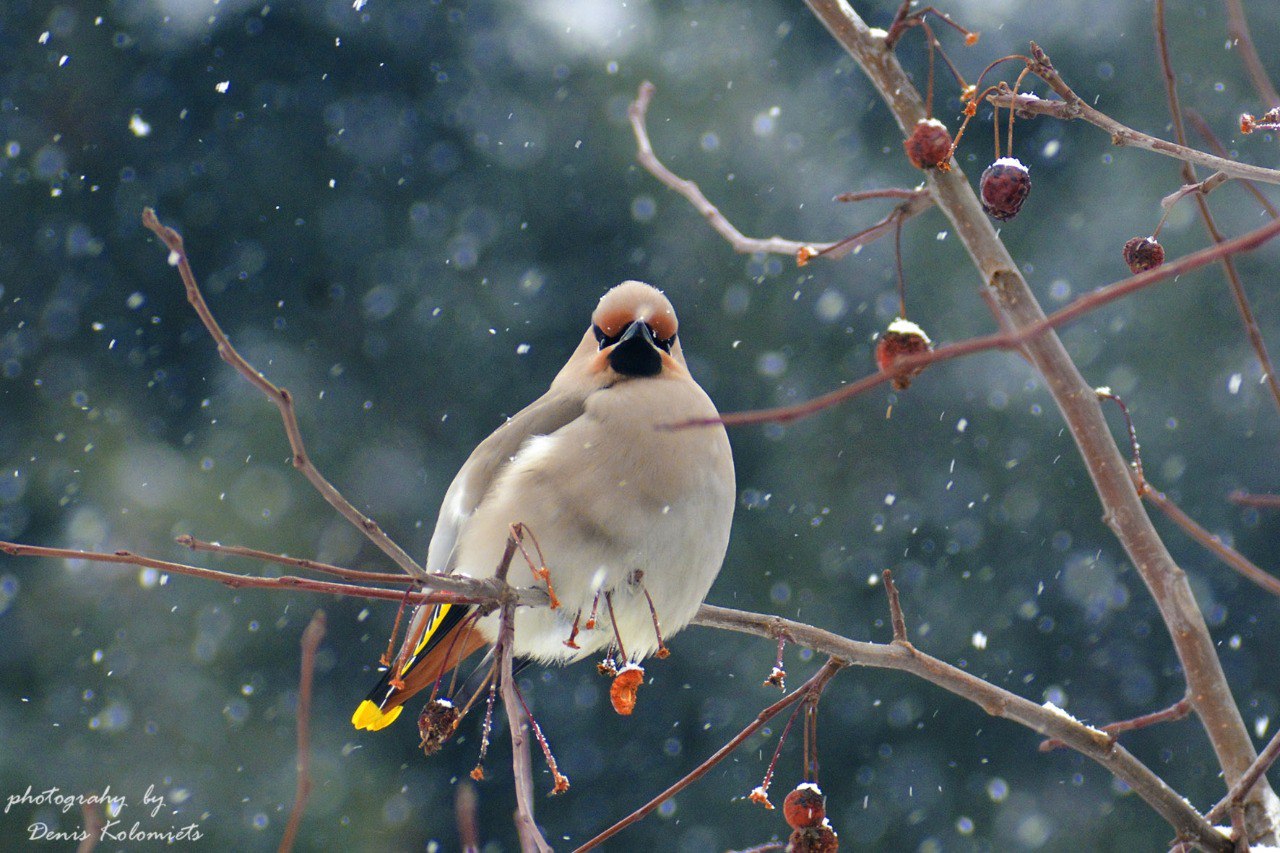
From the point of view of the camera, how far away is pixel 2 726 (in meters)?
5.29

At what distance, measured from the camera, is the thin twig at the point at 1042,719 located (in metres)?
1.54

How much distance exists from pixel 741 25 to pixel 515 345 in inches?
71.0

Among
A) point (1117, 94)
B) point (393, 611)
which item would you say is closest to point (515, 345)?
point (393, 611)

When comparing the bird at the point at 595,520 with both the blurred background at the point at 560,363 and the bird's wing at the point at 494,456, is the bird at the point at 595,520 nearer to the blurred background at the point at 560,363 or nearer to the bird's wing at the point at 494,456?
the bird's wing at the point at 494,456

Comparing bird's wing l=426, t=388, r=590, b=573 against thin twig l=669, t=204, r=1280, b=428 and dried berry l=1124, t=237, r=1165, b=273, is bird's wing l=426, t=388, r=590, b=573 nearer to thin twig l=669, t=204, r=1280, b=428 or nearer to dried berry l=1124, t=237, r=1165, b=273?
dried berry l=1124, t=237, r=1165, b=273

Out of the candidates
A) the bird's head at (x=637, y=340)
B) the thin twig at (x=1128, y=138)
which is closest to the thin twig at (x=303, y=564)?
the thin twig at (x=1128, y=138)

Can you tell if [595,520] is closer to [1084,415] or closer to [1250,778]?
[1084,415]

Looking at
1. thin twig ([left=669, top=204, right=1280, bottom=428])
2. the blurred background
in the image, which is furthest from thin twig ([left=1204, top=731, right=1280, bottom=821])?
the blurred background

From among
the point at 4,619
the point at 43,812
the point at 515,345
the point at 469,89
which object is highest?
the point at 469,89

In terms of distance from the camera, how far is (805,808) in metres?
1.72

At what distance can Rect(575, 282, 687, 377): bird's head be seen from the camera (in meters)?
2.69

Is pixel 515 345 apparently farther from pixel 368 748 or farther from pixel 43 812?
pixel 43 812

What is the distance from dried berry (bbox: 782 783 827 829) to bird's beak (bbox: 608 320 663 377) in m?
1.11

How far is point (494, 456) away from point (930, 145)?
139 cm
